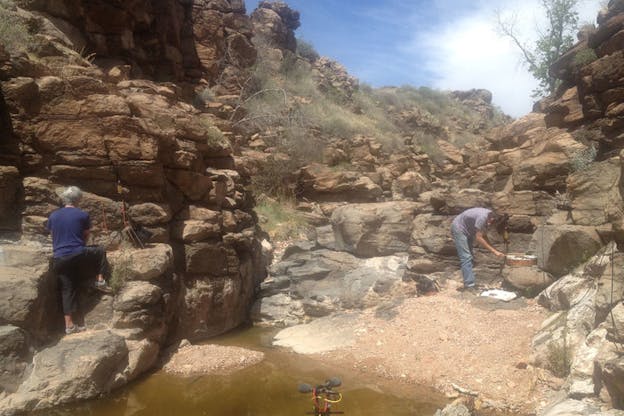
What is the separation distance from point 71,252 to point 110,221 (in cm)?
103

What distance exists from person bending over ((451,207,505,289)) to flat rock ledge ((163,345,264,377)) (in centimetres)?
387

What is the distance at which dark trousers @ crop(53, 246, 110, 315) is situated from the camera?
16.5ft

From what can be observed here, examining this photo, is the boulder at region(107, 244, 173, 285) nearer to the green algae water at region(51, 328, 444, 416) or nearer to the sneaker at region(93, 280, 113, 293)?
the sneaker at region(93, 280, 113, 293)

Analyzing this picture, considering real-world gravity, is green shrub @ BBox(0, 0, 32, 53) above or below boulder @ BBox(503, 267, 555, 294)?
above

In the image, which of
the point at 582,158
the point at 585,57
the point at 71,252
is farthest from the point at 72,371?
the point at 585,57

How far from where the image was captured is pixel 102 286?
538 cm

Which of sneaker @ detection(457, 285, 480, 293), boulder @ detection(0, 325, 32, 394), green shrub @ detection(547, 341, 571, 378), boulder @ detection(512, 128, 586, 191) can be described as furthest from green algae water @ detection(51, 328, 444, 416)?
boulder @ detection(512, 128, 586, 191)

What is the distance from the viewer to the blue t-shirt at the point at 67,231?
504 cm

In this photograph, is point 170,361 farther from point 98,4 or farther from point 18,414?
point 98,4

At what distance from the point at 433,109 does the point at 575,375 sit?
99.6ft

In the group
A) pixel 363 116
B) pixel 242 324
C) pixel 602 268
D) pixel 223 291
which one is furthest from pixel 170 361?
pixel 363 116

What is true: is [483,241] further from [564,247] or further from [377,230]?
[377,230]

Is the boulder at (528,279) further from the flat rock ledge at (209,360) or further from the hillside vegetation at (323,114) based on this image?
the hillside vegetation at (323,114)

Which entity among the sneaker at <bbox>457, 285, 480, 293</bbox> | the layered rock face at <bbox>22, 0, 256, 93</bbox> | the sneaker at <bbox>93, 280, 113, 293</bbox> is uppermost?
the layered rock face at <bbox>22, 0, 256, 93</bbox>
